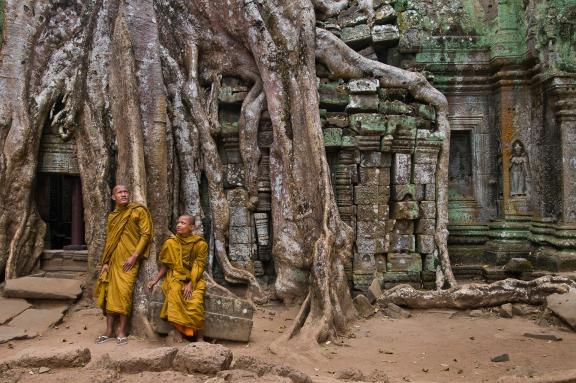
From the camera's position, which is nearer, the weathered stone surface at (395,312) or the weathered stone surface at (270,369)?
the weathered stone surface at (270,369)

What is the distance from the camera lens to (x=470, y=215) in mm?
7359

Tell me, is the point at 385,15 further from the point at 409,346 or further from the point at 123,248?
the point at 123,248

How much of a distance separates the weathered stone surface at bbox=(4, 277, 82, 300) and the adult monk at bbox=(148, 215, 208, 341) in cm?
167

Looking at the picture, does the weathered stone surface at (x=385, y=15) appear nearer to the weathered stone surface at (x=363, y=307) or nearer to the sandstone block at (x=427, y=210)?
the sandstone block at (x=427, y=210)

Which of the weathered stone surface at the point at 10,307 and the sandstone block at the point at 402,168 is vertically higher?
the sandstone block at the point at 402,168

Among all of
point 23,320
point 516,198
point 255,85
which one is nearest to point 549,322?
point 516,198

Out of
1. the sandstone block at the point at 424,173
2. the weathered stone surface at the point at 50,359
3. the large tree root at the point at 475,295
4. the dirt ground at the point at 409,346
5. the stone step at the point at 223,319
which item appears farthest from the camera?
the sandstone block at the point at 424,173

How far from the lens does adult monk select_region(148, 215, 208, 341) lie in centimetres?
419

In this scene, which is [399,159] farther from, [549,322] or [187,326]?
[187,326]

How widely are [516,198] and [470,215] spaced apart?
67 centimetres

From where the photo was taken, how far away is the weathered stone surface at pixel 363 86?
620 centimetres

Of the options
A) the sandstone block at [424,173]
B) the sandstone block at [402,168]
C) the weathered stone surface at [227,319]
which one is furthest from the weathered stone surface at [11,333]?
the sandstone block at [424,173]

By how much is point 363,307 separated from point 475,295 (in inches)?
51.2

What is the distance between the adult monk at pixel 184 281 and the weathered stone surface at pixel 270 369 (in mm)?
885
